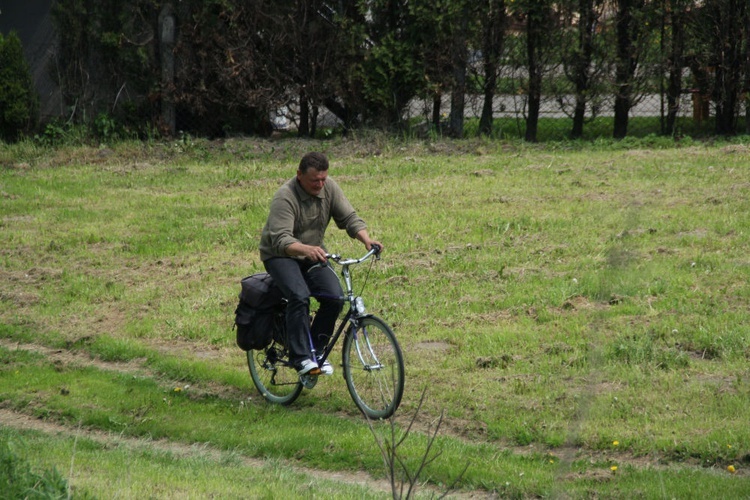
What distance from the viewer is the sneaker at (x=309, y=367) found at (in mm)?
8039

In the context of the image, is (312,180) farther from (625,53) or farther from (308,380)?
(625,53)

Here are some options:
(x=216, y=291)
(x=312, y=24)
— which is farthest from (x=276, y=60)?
(x=216, y=291)

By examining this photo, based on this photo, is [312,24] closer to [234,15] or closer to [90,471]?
[234,15]

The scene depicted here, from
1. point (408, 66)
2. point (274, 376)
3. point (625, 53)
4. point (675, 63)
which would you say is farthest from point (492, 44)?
point (274, 376)

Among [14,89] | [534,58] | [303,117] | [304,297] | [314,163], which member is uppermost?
[534,58]

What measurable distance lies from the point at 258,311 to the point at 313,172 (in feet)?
4.09

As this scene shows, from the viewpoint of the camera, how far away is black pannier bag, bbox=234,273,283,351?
8.29 metres

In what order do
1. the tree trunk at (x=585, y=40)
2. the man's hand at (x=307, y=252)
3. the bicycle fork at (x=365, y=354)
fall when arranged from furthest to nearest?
the tree trunk at (x=585, y=40), the bicycle fork at (x=365, y=354), the man's hand at (x=307, y=252)

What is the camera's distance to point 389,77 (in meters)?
17.4

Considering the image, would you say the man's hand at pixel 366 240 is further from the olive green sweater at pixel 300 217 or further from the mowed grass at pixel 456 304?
the mowed grass at pixel 456 304

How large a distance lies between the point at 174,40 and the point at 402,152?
15.1 feet

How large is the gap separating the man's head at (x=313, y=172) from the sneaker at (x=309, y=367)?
133cm

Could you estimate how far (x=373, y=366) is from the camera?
7891 mm

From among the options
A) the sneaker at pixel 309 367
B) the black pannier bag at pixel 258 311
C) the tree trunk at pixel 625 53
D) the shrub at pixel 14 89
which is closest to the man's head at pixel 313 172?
the black pannier bag at pixel 258 311
